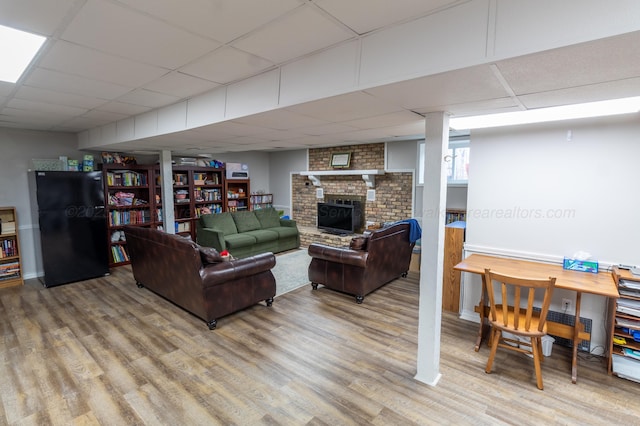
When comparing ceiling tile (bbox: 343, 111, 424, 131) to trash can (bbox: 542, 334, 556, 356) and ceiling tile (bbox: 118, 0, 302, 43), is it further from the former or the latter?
trash can (bbox: 542, 334, 556, 356)

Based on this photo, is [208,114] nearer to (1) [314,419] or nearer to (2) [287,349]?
(2) [287,349]

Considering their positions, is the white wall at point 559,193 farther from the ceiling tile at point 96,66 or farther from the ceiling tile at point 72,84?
the ceiling tile at point 72,84

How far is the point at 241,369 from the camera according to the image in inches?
103

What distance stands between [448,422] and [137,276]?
4.34 meters

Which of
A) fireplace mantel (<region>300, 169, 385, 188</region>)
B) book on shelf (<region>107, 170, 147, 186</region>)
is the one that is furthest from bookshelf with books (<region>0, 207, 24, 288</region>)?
fireplace mantel (<region>300, 169, 385, 188</region>)

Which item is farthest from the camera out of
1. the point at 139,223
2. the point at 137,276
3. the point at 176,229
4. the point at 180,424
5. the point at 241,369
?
the point at 176,229

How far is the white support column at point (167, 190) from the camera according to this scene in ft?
17.8

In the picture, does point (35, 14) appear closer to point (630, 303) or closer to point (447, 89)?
point (447, 89)

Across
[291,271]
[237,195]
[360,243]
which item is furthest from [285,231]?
[360,243]

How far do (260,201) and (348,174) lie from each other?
2672 millimetres

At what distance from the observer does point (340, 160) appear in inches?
261

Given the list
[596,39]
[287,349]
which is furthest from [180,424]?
[596,39]

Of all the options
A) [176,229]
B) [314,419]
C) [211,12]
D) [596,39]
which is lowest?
[314,419]

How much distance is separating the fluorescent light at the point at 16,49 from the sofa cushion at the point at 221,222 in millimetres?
4022
